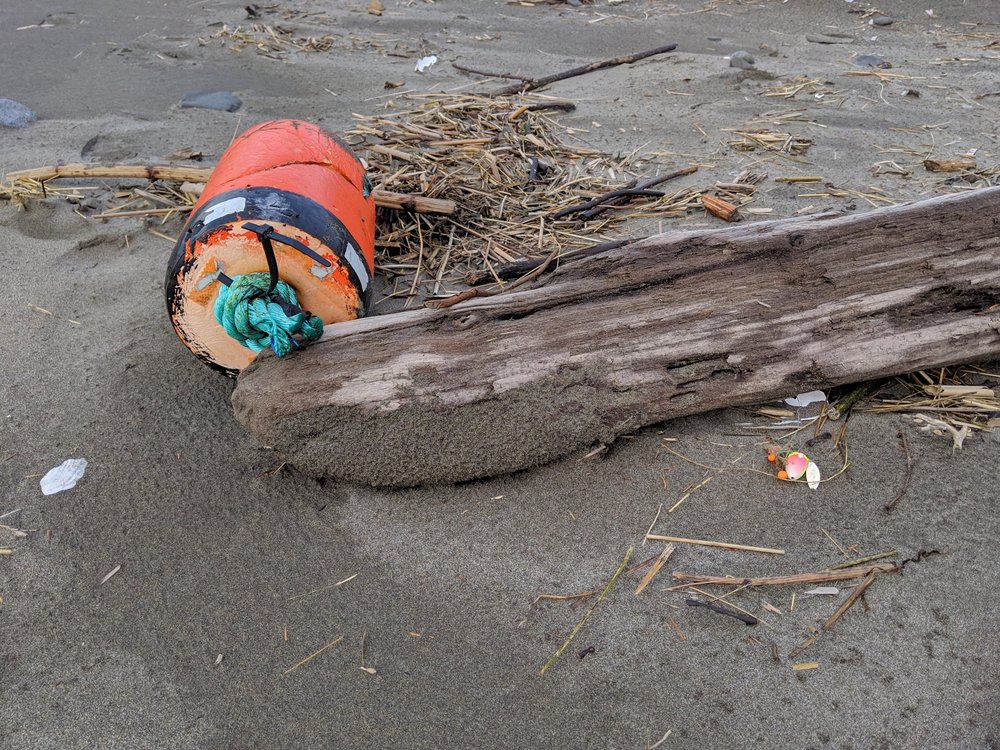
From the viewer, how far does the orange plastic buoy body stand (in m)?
2.80

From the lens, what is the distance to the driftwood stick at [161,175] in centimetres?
419

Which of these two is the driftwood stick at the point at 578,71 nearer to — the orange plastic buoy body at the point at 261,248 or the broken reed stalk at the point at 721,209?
the broken reed stalk at the point at 721,209

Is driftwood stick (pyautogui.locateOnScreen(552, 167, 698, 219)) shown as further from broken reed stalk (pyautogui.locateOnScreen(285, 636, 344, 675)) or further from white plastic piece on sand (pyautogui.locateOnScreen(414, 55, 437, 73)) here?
white plastic piece on sand (pyautogui.locateOnScreen(414, 55, 437, 73))

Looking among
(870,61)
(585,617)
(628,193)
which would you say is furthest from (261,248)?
(870,61)

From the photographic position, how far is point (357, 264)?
9.98 feet

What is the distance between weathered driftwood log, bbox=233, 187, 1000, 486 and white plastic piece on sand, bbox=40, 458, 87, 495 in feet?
2.29

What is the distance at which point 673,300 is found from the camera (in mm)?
2898

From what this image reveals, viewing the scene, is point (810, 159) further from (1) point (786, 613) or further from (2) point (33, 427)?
(2) point (33, 427)

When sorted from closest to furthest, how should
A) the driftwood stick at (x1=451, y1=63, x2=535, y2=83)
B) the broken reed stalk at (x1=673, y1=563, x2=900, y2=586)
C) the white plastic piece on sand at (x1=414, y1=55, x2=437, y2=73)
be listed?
the broken reed stalk at (x1=673, y1=563, x2=900, y2=586), the driftwood stick at (x1=451, y1=63, x2=535, y2=83), the white plastic piece on sand at (x1=414, y1=55, x2=437, y2=73)

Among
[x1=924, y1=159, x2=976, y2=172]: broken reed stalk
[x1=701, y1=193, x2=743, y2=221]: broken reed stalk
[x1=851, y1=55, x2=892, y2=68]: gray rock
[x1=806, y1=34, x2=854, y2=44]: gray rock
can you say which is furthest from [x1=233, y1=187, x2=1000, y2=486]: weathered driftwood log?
[x1=806, y1=34, x2=854, y2=44]: gray rock

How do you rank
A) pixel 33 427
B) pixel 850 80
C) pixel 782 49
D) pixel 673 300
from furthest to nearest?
pixel 782 49 < pixel 850 80 < pixel 33 427 < pixel 673 300

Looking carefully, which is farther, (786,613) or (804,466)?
(804,466)

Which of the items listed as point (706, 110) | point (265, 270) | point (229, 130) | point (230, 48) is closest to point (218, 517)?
point (265, 270)

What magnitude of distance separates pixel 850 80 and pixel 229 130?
15.3 ft
